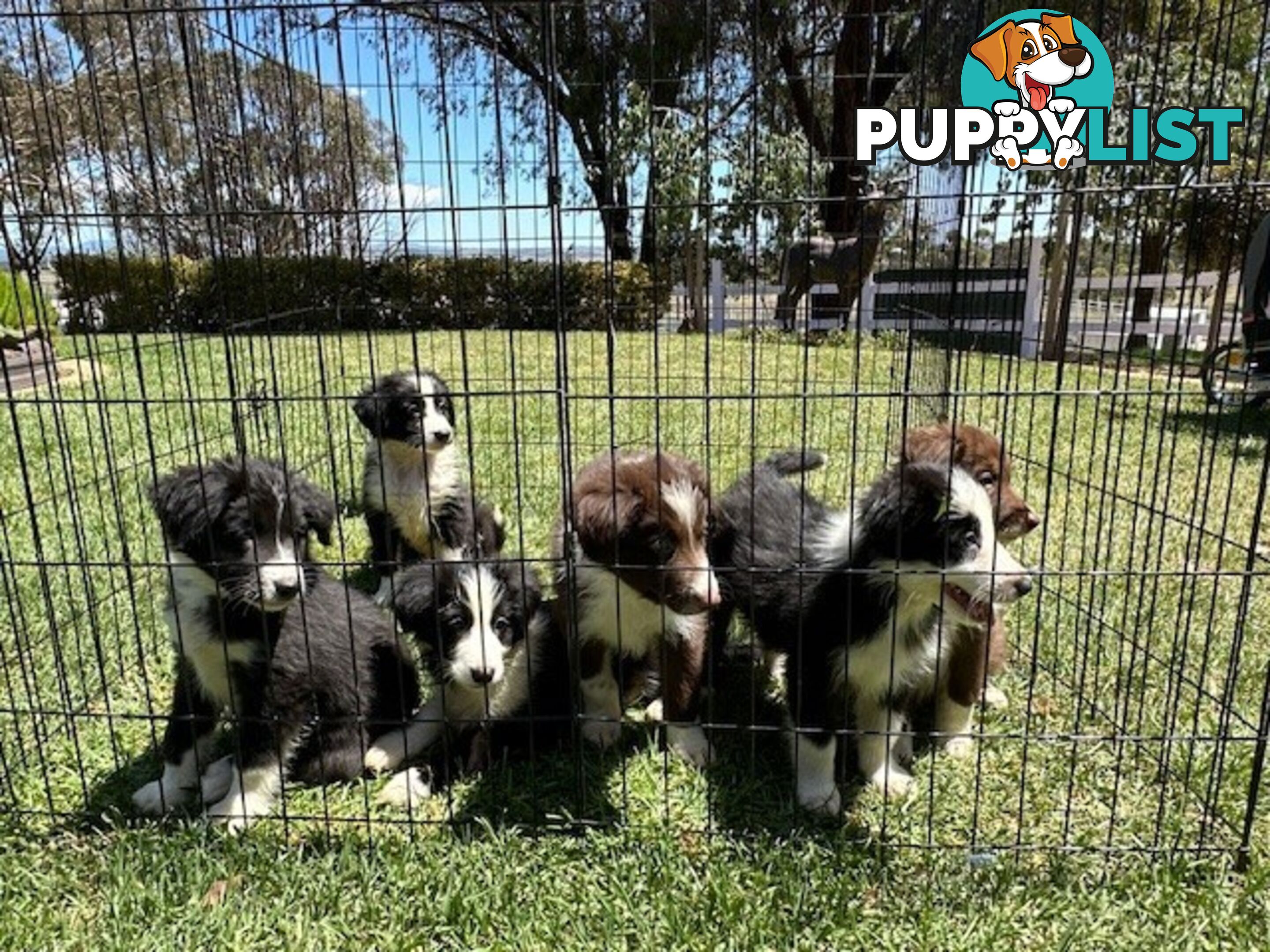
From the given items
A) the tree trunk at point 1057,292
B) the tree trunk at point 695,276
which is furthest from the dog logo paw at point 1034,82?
the tree trunk at point 695,276

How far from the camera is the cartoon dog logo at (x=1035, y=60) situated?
3881 millimetres

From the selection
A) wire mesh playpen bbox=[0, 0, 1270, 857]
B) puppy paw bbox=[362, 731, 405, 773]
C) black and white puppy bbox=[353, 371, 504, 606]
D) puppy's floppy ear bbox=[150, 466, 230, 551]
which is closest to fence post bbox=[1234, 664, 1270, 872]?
wire mesh playpen bbox=[0, 0, 1270, 857]

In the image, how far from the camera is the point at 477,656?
3.06 m

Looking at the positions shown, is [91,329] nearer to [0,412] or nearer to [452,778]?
[452,778]

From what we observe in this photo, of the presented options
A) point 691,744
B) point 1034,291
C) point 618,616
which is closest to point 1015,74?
point 618,616

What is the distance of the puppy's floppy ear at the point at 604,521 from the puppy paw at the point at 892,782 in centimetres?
117

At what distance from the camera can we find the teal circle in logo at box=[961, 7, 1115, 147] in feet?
11.8

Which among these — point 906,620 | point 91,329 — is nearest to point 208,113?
point 91,329

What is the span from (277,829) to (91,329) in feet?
10.3

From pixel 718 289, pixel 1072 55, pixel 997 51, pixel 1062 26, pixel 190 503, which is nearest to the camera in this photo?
pixel 190 503

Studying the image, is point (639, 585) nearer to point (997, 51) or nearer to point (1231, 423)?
point (997, 51)

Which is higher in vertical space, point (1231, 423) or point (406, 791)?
point (406, 791)

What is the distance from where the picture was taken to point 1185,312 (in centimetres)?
312

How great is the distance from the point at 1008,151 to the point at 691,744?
8.03 ft
